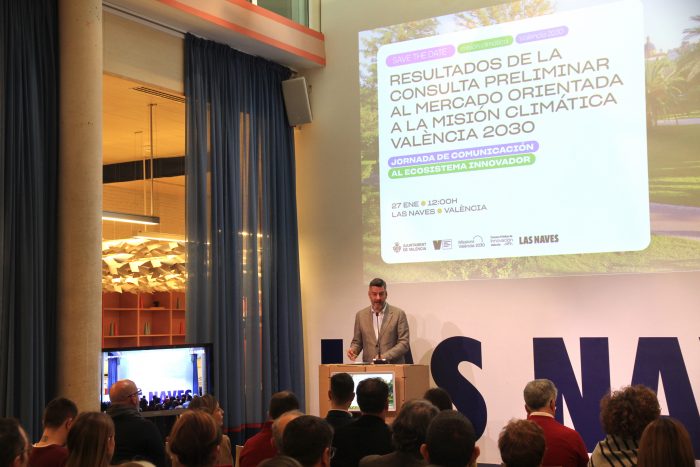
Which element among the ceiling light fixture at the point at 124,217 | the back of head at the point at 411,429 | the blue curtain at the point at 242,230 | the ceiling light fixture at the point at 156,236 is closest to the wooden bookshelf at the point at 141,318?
the ceiling light fixture at the point at 156,236

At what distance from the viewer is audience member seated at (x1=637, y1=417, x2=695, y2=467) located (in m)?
2.64

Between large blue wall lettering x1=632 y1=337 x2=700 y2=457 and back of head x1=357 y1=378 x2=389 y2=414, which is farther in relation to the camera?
large blue wall lettering x1=632 y1=337 x2=700 y2=457

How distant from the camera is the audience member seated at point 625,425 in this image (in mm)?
3451

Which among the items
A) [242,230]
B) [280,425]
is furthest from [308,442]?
[242,230]

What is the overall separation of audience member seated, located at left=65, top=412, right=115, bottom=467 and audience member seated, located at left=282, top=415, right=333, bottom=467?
2.27ft

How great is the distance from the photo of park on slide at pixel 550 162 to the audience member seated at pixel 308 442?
4789 millimetres

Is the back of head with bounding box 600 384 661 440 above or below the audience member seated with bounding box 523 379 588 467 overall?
above

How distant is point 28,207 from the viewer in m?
6.14

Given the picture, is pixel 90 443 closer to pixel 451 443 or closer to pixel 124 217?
pixel 451 443

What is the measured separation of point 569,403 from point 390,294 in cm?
193

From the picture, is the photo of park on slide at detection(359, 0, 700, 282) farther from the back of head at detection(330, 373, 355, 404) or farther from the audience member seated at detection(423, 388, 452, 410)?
the back of head at detection(330, 373, 355, 404)

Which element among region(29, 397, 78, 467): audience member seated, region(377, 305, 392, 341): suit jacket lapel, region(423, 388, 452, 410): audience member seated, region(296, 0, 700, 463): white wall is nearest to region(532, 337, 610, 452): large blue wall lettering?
region(296, 0, 700, 463): white wall

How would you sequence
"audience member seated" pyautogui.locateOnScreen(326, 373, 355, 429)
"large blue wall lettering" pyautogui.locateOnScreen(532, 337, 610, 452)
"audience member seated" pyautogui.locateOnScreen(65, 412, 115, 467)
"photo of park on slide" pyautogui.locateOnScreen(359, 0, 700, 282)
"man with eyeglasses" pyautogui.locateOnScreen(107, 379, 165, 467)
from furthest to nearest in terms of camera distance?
"large blue wall lettering" pyautogui.locateOnScreen(532, 337, 610, 452), "photo of park on slide" pyautogui.locateOnScreen(359, 0, 700, 282), "audience member seated" pyautogui.locateOnScreen(326, 373, 355, 429), "man with eyeglasses" pyautogui.locateOnScreen(107, 379, 165, 467), "audience member seated" pyautogui.locateOnScreen(65, 412, 115, 467)

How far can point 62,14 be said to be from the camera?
642cm
